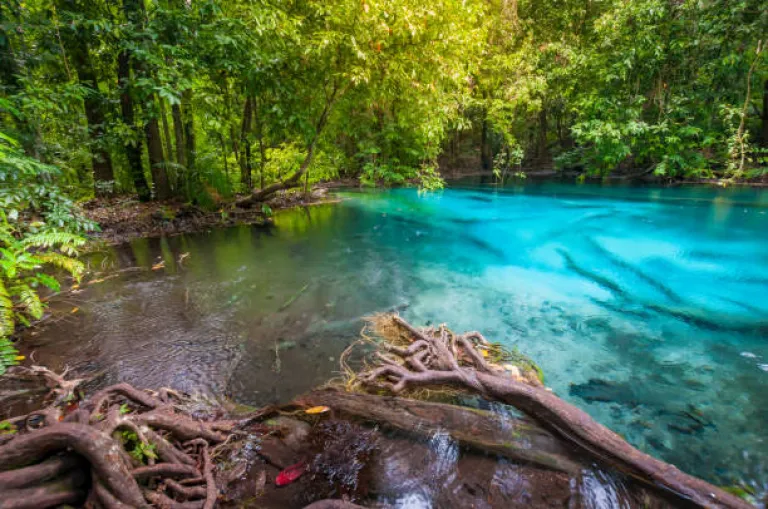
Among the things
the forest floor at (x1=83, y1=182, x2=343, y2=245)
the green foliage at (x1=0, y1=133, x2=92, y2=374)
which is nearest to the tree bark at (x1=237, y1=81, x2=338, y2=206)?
the forest floor at (x1=83, y1=182, x2=343, y2=245)

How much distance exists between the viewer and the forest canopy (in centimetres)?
640

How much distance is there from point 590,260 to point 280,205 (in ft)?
37.1

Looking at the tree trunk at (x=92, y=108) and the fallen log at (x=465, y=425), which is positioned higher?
the tree trunk at (x=92, y=108)

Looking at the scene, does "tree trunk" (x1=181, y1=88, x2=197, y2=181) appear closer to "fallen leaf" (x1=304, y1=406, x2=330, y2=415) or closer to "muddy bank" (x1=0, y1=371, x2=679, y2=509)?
"muddy bank" (x1=0, y1=371, x2=679, y2=509)

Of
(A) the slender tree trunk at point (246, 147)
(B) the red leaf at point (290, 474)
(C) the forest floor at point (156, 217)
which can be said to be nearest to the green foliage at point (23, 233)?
(B) the red leaf at point (290, 474)

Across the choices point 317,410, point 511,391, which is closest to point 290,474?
point 317,410

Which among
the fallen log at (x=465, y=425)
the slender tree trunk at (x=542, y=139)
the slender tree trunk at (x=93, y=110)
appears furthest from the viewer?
the slender tree trunk at (x=542, y=139)

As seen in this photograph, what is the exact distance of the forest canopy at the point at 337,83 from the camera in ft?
21.0

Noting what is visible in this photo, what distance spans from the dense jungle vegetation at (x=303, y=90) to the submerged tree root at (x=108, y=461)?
1.69 meters

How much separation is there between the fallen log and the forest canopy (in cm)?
501

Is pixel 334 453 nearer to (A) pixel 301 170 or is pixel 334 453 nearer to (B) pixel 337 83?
(B) pixel 337 83

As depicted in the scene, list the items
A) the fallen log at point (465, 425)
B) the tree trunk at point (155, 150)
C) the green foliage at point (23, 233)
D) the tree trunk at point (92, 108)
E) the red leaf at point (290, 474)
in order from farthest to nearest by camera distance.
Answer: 1. the tree trunk at point (155, 150)
2. the tree trunk at point (92, 108)
3. the green foliage at point (23, 233)
4. the fallen log at point (465, 425)
5. the red leaf at point (290, 474)

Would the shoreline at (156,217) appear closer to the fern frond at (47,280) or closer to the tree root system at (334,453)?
the fern frond at (47,280)

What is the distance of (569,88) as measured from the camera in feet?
63.6
